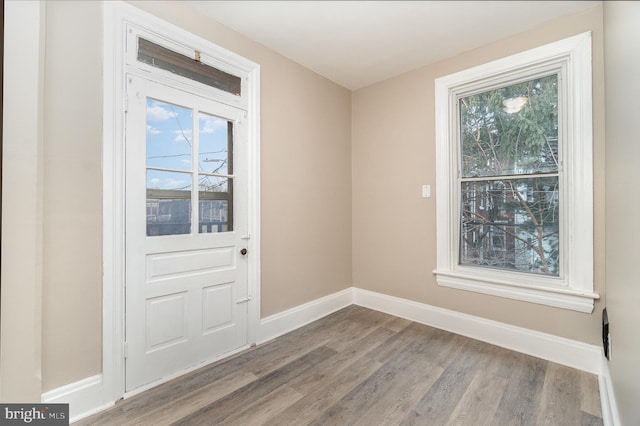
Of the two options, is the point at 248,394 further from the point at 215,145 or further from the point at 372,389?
the point at 215,145

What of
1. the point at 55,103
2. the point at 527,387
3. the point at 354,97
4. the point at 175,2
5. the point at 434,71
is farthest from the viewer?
the point at 354,97

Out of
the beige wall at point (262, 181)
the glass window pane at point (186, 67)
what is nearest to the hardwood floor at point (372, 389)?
the beige wall at point (262, 181)

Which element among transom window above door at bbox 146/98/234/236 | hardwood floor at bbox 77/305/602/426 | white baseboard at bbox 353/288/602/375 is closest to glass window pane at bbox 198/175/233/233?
transom window above door at bbox 146/98/234/236

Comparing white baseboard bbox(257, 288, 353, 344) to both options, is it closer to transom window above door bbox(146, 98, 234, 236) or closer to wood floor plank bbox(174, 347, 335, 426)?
wood floor plank bbox(174, 347, 335, 426)

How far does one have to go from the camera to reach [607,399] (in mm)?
1666

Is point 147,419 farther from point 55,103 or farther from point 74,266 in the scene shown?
point 55,103

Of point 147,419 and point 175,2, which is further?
point 175,2

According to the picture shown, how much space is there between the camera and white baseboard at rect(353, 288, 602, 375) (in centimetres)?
208

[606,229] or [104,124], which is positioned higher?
[104,124]

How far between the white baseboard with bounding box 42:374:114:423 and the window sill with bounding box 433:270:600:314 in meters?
2.74

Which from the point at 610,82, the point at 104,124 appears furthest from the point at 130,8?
the point at 610,82

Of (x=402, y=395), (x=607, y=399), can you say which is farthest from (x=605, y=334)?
(x=402, y=395)

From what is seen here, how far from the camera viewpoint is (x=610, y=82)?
1749mm

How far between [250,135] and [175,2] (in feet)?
3.36
